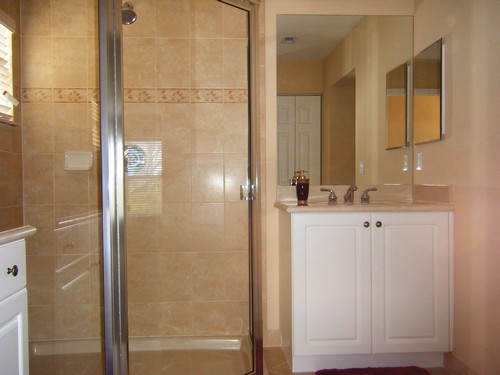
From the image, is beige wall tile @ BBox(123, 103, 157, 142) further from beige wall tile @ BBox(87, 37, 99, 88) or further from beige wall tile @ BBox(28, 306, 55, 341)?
beige wall tile @ BBox(28, 306, 55, 341)

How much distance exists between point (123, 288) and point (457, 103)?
190cm

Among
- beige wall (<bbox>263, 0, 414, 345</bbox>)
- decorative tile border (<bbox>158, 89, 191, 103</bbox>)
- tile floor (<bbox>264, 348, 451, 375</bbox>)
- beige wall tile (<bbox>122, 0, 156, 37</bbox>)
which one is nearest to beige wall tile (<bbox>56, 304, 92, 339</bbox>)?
tile floor (<bbox>264, 348, 451, 375</bbox>)

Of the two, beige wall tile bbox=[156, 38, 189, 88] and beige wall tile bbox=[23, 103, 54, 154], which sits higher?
beige wall tile bbox=[156, 38, 189, 88]

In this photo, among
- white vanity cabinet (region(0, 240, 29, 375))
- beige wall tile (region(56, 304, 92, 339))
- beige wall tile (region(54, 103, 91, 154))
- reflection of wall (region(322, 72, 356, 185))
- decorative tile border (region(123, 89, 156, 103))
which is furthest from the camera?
reflection of wall (region(322, 72, 356, 185))

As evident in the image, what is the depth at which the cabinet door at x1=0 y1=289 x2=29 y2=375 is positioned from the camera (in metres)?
1.12

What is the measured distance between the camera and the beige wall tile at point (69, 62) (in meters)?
1.95

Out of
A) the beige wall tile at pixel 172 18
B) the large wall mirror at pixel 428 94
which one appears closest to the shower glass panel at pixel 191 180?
the beige wall tile at pixel 172 18

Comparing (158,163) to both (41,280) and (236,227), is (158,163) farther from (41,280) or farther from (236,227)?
(41,280)

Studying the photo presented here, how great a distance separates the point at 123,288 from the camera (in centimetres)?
175

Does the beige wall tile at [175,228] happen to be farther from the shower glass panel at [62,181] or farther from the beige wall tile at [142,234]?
the shower glass panel at [62,181]

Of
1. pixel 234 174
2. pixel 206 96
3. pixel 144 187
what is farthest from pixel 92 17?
pixel 234 174

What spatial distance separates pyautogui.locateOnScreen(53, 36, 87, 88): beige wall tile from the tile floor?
5.79 ft

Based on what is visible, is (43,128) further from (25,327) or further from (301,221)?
(301,221)

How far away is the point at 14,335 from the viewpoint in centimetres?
119
